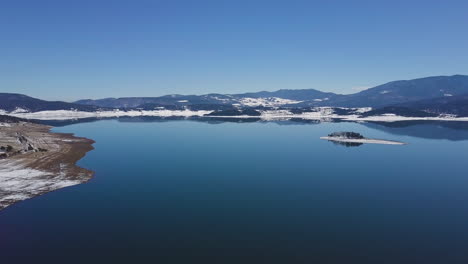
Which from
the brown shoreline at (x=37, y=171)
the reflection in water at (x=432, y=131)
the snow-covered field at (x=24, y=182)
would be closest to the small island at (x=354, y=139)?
the reflection in water at (x=432, y=131)

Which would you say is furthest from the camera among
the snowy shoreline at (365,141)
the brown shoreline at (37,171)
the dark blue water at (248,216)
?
the snowy shoreline at (365,141)

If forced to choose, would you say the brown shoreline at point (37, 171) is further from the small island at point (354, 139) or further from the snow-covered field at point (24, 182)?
the small island at point (354, 139)

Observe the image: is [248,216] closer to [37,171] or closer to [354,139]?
[37,171]

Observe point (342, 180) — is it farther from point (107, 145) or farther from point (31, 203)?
point (107, 145)

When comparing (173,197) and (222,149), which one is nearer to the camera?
(173,197)

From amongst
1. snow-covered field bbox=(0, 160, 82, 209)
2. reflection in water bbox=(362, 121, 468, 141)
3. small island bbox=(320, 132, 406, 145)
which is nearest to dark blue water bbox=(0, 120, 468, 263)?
snow-covered field bbox=(0, 160, 82, 209)

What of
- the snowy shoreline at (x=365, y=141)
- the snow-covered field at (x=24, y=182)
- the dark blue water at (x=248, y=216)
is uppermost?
the snow-covered field at (x=24, y=182)

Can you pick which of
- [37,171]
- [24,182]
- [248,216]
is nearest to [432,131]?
[248,216]

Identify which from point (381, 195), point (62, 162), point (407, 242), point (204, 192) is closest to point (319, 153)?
point (381, 195)
